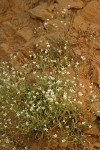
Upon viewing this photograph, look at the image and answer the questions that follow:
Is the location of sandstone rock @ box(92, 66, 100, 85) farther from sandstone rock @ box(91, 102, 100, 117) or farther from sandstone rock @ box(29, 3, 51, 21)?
sandstone rock @ box(29, 3, 51, 21)

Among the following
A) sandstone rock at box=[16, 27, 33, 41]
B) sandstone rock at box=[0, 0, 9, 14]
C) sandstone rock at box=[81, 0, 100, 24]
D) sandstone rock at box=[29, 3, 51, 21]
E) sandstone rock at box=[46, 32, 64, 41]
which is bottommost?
sandstone rock at box=[16, 27, 33, 41]

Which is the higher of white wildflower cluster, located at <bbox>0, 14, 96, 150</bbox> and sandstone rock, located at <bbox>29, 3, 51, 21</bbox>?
sandstone rock, located at <bbox>29, 3, 51, 21</bbox>

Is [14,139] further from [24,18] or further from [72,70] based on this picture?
[24,18]

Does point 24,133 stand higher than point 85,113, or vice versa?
point 85,113

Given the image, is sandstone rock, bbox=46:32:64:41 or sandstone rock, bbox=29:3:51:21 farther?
sandstone rock, bbox=29:3:51:21

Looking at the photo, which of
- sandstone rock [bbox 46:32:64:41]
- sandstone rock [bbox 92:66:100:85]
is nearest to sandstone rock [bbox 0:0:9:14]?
sandstone rock [bbox 46:32:64:41]

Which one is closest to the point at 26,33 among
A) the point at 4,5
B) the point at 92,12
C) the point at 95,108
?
the point at 4,5

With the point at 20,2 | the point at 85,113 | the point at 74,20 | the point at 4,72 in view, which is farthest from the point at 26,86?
the point at 20,2

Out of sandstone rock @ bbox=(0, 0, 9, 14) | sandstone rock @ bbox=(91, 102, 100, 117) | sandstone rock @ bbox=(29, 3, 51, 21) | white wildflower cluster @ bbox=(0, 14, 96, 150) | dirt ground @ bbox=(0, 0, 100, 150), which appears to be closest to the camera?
white wildflower cluster @ bbox=(0, 14, 96, 150)
